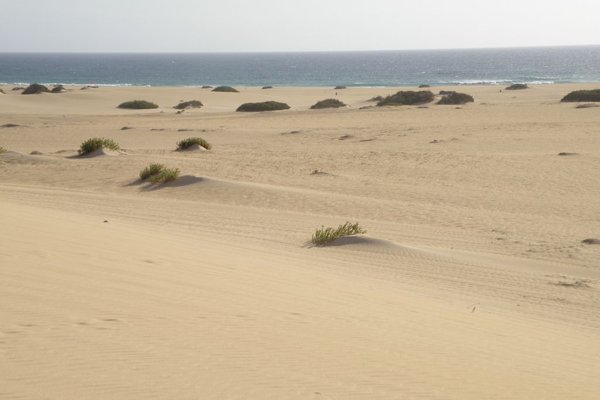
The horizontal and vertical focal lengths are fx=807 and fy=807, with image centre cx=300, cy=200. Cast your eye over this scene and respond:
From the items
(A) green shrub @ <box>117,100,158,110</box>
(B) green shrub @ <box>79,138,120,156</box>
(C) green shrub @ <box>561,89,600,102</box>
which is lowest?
(A) green shrub @ <box>117,100,158,110</box>

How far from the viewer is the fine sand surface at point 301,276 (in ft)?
16.0

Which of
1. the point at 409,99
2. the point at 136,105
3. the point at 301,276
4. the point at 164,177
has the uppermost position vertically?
the point at 409,99

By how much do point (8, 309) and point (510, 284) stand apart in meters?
5.53

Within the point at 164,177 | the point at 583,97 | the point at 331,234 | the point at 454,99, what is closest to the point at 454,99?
the point at 454,99

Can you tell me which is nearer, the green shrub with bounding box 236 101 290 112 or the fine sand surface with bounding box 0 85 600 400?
the fine sand surface with bounding box 0 85 600 400

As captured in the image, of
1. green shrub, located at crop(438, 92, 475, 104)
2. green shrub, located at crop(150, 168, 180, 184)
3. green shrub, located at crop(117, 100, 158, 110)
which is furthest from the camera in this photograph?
green shrub, located at crop(117, 100, 158, 110)

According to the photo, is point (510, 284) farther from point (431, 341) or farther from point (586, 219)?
point (586, 219)

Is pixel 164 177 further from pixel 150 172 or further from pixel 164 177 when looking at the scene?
pixel 150 172

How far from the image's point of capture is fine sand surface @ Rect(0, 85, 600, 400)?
4875 mm

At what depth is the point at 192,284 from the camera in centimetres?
721

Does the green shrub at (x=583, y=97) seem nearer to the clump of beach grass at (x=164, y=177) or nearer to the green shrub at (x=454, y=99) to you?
the green shrub at (x=454, y=99)

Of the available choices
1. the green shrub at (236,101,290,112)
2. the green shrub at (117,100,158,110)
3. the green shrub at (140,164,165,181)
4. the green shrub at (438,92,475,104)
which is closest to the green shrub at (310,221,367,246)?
the green shrub at (140,164,165,181)

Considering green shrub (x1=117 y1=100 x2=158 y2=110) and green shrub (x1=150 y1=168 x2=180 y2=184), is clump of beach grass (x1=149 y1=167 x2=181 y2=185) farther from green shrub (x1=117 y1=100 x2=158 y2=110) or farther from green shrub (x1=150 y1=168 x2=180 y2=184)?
green shrub (x1=117 y1=100 x2=158 y2=110)

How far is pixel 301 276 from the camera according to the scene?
27.5ft
